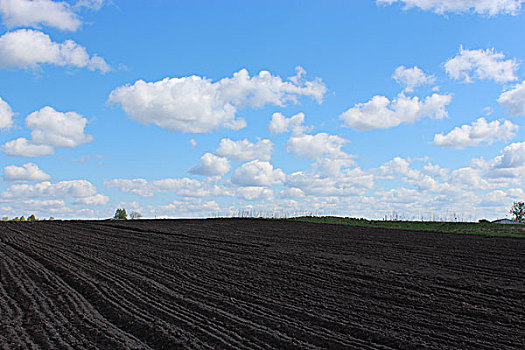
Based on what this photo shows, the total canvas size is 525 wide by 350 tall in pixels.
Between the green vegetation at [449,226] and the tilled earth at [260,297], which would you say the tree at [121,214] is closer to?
the green vegetation at [449,226]

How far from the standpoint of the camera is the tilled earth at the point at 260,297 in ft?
22.3

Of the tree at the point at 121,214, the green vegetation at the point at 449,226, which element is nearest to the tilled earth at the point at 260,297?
the green vegetation at the point at 449,226

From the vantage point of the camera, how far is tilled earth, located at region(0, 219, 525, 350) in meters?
6.80

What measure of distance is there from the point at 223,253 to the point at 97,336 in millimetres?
8603

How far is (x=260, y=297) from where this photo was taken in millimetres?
9078

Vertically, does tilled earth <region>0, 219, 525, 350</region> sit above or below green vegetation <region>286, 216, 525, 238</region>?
below

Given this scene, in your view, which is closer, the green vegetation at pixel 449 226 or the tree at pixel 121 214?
the green vegetation at pixel 449 226

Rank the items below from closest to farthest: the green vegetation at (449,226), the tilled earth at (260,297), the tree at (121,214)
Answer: the tilled earth at (260,297) < the green vegetation at (449,226) < the tree at (121,214)

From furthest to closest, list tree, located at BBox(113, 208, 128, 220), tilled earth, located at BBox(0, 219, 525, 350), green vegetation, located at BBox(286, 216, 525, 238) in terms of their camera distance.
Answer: tree, located at BBox(113, 208, 128, 220) → green vegetation, located at BBox(286, 216, 525, 238) → tilled earth, located at BBox(0, 219, 525, 350)

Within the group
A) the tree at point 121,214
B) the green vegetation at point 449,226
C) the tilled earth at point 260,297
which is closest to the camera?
the tilled earth at point 260,297

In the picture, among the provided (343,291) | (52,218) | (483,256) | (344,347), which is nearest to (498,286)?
(343,291)

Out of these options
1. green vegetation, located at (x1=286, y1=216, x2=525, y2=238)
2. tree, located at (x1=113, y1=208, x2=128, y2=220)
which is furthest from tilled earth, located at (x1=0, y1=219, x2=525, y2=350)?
tree, located at (x1=113, y1=208, x2=128, y2=220)

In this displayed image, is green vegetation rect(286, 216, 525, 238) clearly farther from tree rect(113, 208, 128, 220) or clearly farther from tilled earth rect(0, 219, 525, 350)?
tree rect(113, 208, 128, 220)

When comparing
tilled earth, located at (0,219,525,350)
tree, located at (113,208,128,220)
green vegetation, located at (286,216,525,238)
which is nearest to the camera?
tilled earth, located at (0,219,525,350)
